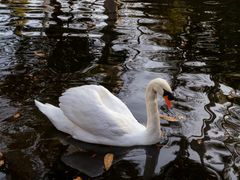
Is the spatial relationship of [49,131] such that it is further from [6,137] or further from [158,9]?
[158,9]

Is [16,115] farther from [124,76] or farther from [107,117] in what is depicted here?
[124,76]

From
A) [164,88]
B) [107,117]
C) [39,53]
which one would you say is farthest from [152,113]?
[39,53]

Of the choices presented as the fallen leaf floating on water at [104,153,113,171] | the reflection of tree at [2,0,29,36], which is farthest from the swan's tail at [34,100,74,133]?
the reflection of tree at [2,0,29,36]

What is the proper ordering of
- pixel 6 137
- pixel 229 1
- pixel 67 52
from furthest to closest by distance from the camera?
pixel 229 1
pixel 67 52
pixel 6 137

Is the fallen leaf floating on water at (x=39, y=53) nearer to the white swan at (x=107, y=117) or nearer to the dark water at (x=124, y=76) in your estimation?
the dark water at (x=124, y=76)

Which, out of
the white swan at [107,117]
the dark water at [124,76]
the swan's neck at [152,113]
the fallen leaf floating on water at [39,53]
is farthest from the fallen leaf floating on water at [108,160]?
the fallen leaf floating on water at [39,53]

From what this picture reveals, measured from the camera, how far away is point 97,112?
638 centimetres

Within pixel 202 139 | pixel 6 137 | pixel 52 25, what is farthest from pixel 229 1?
pixel 6 137

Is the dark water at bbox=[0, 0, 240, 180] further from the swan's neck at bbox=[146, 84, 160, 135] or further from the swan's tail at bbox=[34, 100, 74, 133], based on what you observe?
the swan's neck at bbox=[146, 84, 160, 135]

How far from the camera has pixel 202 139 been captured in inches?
268

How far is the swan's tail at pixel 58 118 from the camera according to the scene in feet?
22.6

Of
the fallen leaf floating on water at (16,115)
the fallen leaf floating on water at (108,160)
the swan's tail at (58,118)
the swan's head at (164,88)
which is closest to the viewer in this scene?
the fallen leaf floating on water at (108,160)

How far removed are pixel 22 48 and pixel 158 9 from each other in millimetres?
6819

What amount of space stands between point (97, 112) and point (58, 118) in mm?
868
